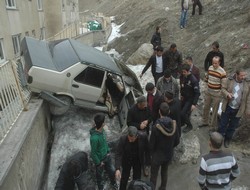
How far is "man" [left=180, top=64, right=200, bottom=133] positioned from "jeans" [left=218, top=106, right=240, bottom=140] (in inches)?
28.4

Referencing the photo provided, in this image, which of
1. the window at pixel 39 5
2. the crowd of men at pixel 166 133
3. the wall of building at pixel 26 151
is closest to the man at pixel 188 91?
the crowd of men at pixel 166 133

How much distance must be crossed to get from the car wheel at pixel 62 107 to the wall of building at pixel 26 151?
1.05ft

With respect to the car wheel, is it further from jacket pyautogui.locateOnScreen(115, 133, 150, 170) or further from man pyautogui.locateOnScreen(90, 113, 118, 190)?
jacket pyautogui.locateOnScreen(115, 133, 150, 170)

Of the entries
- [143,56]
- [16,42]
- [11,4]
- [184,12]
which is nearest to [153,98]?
[143,56]

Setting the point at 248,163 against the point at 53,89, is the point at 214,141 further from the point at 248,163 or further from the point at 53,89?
the point at 53,89

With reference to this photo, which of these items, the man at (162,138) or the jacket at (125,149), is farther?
Answer: the jacket at (125,149)

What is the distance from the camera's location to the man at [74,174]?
4.20 meters

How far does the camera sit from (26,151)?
4789 mm

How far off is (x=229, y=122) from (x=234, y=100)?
68 cm

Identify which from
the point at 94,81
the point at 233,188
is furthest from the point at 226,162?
the point at 94,81

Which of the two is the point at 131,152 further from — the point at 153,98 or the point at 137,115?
the point at 153,98

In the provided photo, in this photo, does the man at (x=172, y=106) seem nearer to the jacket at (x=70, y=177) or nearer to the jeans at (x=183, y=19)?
the jacket at (x=70, y=177)

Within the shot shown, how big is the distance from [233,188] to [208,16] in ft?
37.7

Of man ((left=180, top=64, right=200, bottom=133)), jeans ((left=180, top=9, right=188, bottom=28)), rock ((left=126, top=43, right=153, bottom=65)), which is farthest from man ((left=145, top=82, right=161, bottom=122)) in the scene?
jeans ((left=180, top=9, right=188, bottom=28))
